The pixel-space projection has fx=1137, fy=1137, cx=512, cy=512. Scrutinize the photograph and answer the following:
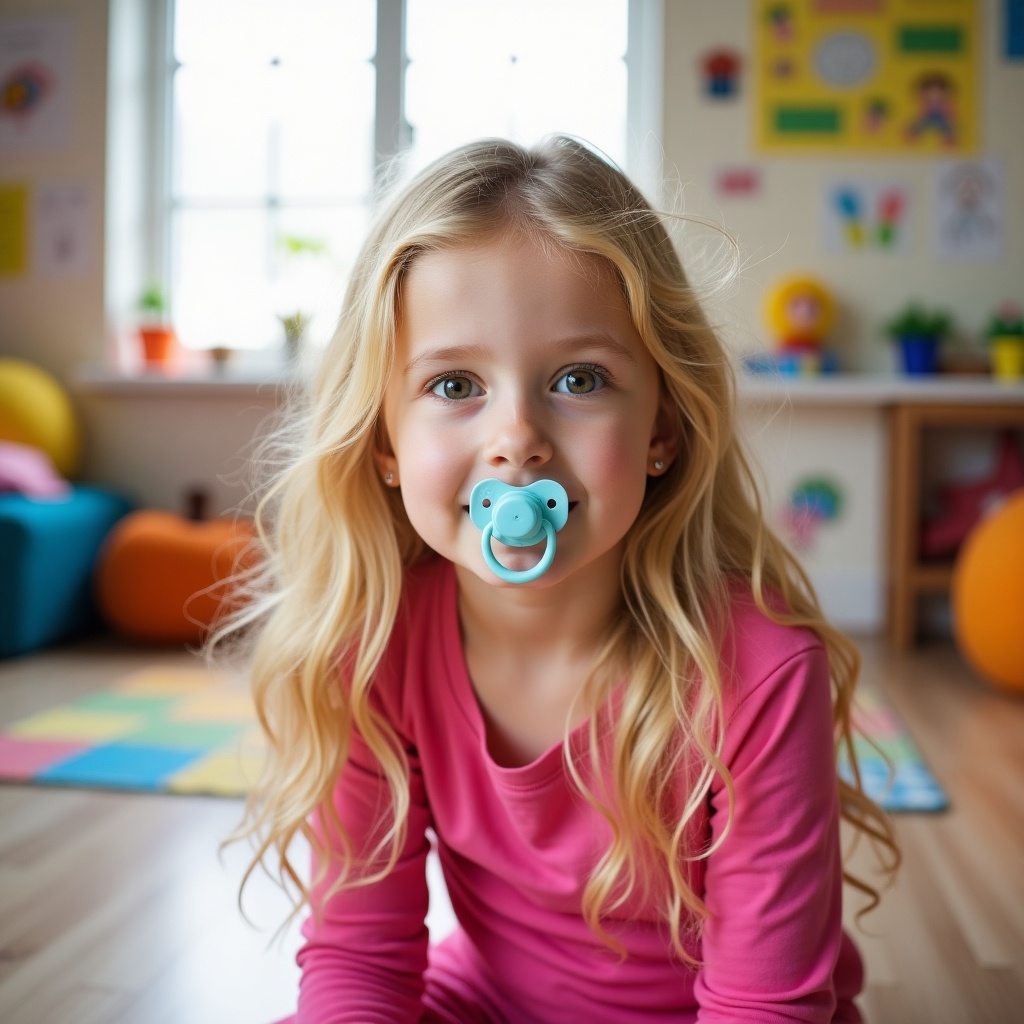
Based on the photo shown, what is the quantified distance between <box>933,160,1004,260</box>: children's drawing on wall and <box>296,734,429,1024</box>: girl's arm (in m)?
2.92

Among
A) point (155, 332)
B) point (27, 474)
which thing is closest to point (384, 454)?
point (27, 474)

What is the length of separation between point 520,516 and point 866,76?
120 inches

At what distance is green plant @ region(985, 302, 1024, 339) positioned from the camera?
3.16 meters

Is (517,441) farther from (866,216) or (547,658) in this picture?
(866,216)

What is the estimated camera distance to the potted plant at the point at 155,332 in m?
3.61

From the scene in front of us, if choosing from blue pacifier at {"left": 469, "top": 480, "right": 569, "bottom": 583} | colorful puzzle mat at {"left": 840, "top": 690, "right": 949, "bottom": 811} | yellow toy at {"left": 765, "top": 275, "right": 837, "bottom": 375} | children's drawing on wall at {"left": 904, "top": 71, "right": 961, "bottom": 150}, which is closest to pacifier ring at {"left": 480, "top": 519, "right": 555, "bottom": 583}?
blue pacifier at {"left": 469, "top": 480, "right": 569, "bottom": 583}

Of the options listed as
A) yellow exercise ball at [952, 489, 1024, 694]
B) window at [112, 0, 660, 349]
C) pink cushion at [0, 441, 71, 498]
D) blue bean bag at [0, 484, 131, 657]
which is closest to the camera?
yellow exercise ball at [952, 489, 1024, 694]

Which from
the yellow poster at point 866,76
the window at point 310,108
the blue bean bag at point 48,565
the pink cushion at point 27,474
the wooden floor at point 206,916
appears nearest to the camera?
the wooden floor at point 206,916

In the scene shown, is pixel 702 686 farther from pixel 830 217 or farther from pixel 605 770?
pixel 830 217

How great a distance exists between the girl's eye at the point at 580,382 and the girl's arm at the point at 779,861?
9.2 inches

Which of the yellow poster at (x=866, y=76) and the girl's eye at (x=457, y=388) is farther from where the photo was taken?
the yellow poster at (x=866, y=76)

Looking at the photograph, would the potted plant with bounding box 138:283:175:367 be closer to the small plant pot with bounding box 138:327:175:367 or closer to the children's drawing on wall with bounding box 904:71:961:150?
the small plant pot with bounding box 138:327:175:367

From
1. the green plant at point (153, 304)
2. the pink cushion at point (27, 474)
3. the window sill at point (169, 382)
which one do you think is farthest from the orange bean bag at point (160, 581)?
the green plant at point (153, 304)

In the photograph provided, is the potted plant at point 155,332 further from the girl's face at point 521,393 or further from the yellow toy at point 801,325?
the girl's face at point 521,393
